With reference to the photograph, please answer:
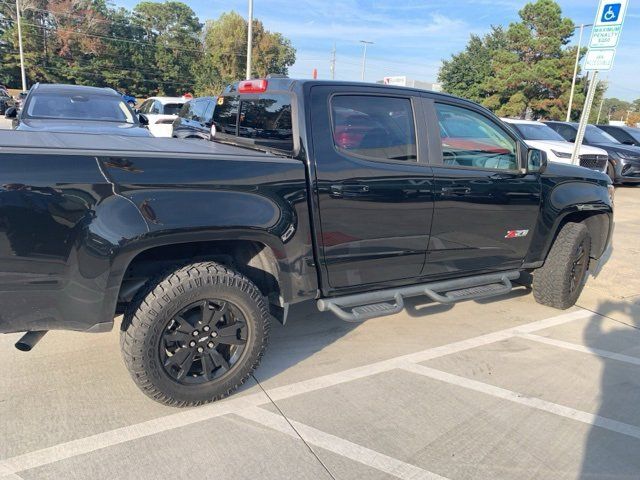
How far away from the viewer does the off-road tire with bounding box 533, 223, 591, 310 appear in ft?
15.6

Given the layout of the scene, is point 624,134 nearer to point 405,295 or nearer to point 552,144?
point 552,144

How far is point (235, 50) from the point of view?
163 ft

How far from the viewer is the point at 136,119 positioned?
25.6 feet

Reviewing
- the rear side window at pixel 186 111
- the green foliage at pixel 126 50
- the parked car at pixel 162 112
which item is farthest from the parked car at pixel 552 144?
the green foliage at pixel 126 50

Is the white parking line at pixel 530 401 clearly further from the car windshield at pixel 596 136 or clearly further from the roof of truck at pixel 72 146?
the car windshield at pixel 596 136

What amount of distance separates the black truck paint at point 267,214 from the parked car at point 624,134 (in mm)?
14290

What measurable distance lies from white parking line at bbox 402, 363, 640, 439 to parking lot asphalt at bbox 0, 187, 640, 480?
0.04ft

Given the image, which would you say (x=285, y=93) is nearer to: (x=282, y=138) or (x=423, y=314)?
(x=282, y=138)

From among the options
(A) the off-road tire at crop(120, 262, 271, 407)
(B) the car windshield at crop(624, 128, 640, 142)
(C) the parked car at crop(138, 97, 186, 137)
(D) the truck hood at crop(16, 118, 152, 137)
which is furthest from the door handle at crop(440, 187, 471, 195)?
(B) the car windshield at crop(624, 128, 640, 142)

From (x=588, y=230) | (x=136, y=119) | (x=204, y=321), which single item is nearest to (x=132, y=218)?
(x=204, y=321)

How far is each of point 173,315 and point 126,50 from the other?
63947mm

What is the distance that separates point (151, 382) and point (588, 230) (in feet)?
14.3

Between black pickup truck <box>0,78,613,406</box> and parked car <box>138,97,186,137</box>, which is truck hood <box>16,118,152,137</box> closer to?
black pickup truck <box>0,78,613,406</box>

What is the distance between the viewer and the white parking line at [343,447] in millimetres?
2621
